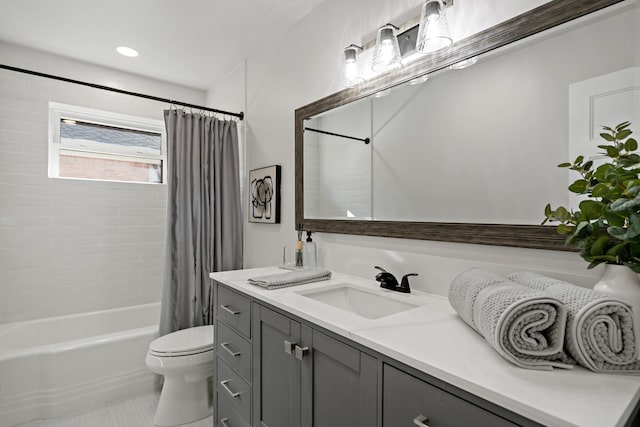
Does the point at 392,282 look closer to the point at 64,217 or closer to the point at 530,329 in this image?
the point at 530,329

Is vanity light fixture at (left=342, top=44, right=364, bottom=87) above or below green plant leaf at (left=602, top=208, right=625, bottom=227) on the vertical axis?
above

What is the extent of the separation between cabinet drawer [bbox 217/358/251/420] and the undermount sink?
51 cm

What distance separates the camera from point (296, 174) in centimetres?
208

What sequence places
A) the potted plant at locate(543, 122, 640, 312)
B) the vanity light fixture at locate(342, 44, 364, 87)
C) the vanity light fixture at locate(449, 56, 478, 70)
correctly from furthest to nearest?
the vanity light fixture at locate(342, 44, 364, 87) → the vanity light fixture at locate(449, 56, 478, 70) → the potted plant at locate(543, 122, 640, 312)

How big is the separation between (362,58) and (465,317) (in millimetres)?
1327

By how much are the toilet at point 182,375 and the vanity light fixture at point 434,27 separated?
Answer: 2.02m

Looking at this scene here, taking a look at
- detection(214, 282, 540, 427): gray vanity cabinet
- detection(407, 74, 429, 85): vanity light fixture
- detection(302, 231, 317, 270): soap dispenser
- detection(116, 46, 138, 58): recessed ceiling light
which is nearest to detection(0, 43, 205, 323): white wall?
detection(116, 46, 138, 58): recessed ceiling light

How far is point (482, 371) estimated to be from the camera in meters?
0.69

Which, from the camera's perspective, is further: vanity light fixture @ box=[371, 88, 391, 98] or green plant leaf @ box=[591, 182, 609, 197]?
vanity light fixture @ box=[371, 88, 391, 98]

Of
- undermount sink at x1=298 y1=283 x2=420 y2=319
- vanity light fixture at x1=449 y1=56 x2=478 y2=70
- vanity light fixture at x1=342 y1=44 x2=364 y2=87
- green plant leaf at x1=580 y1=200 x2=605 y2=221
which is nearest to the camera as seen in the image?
green plant leaf at x1=580 y1=200 x2=605 y2=221

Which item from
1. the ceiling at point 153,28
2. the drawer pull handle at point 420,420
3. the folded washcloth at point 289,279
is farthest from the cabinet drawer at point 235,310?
the ceiling at point 153,28

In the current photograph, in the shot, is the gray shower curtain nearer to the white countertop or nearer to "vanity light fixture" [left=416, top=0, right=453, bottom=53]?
the white countertop

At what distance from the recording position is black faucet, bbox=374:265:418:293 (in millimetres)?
1354

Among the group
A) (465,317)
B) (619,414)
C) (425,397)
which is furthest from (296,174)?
(619,414)
